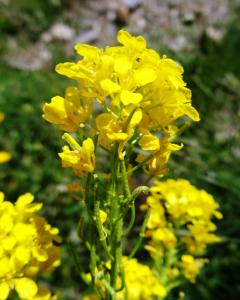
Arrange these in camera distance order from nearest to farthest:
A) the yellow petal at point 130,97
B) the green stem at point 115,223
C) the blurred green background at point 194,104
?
the yellow petal at point 130,97, the green stem at point 115,223, the blurred green background at point 194,104

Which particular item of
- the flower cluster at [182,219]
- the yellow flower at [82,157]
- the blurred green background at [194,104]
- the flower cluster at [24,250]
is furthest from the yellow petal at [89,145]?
the blurred green background at [194,104]

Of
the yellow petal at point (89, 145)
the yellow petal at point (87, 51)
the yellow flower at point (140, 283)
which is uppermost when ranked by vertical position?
the yellow petal at point (87, 51)

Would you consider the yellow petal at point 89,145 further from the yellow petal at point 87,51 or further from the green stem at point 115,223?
the yellow petal at point 87,51

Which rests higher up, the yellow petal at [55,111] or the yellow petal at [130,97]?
the yellow petal at [130,97]

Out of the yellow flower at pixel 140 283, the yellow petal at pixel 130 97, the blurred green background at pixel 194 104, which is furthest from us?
the blurred green background at pixel 194 104

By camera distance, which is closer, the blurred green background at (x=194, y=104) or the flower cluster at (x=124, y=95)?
the flower cluster at (x=124, y=95)

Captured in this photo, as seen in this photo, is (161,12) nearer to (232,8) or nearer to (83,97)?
(232,8)

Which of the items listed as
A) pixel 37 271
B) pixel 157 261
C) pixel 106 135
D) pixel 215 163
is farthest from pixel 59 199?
pixel 106 135

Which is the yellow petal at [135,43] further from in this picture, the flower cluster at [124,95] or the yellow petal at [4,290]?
the yellow petal at [4,290]

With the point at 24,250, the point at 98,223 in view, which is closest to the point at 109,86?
the point at 98,223
